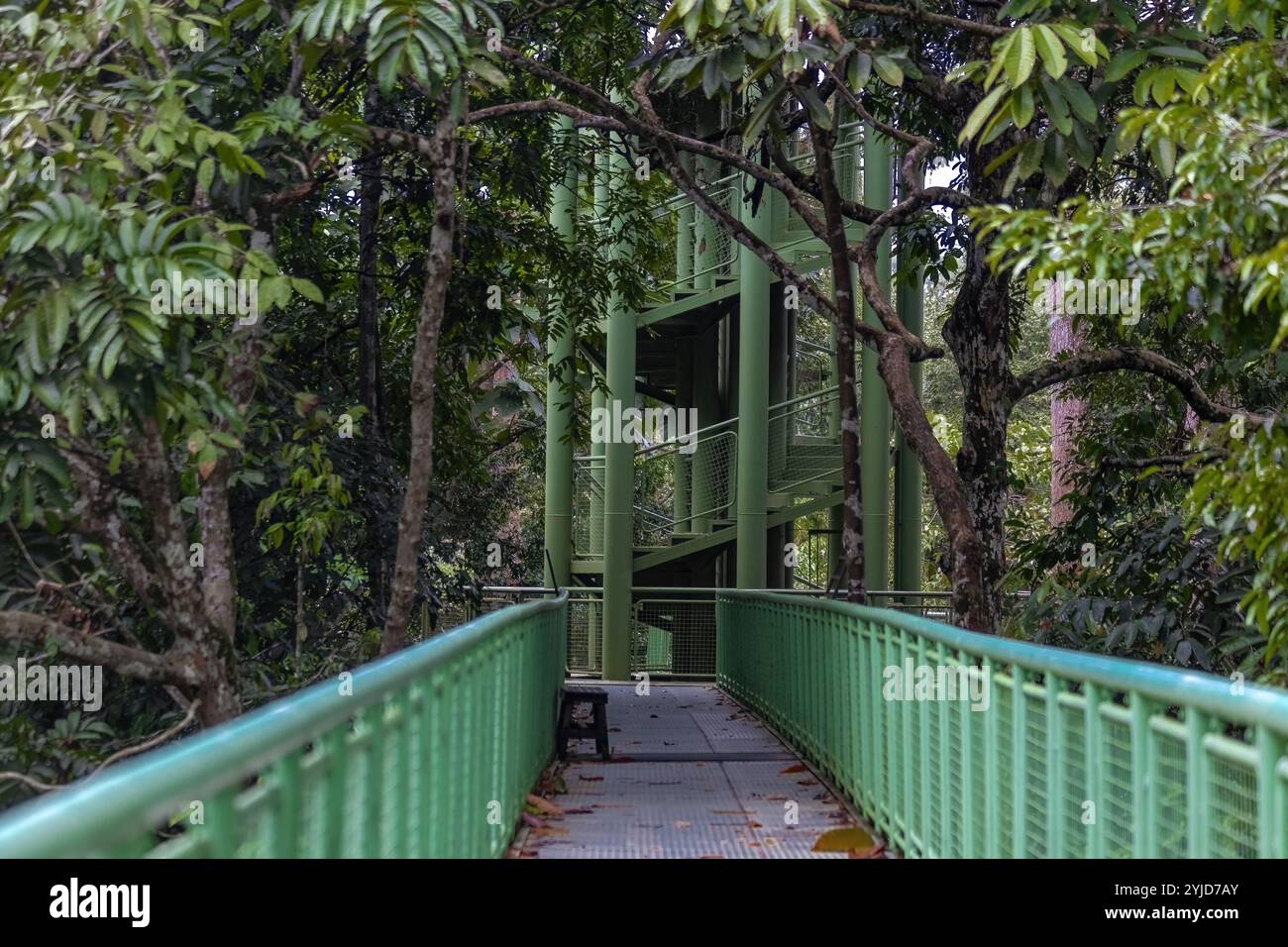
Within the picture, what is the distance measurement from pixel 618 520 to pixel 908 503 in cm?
447

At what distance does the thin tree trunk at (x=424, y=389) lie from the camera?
279 inches

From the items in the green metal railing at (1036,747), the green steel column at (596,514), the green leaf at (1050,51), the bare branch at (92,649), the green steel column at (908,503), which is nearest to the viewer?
the green metal railing at (1036,747)

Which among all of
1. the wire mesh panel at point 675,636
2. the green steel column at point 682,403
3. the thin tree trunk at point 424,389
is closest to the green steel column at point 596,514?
the wire mesh panel at point 675,636

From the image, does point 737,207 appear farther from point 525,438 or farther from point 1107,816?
point 1107,816

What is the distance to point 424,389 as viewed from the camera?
23.4 ft

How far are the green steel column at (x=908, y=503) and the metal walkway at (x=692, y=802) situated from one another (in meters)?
7.13

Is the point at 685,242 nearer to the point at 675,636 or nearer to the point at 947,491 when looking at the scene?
the point at 675,636

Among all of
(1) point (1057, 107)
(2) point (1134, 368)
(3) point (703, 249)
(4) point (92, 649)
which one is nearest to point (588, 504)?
(3) point (703, 249)

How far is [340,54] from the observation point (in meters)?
8.01

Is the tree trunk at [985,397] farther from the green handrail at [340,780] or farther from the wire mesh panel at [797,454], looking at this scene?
the wire mesh panel at [797,454]

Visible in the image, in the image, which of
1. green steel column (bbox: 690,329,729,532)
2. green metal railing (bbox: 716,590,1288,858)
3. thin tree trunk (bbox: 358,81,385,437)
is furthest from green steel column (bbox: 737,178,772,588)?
green metal railing (bbox: 716,590,1288,858)

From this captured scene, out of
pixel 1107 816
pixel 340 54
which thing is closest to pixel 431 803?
pixel 1107 816

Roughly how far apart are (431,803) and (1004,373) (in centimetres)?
705
